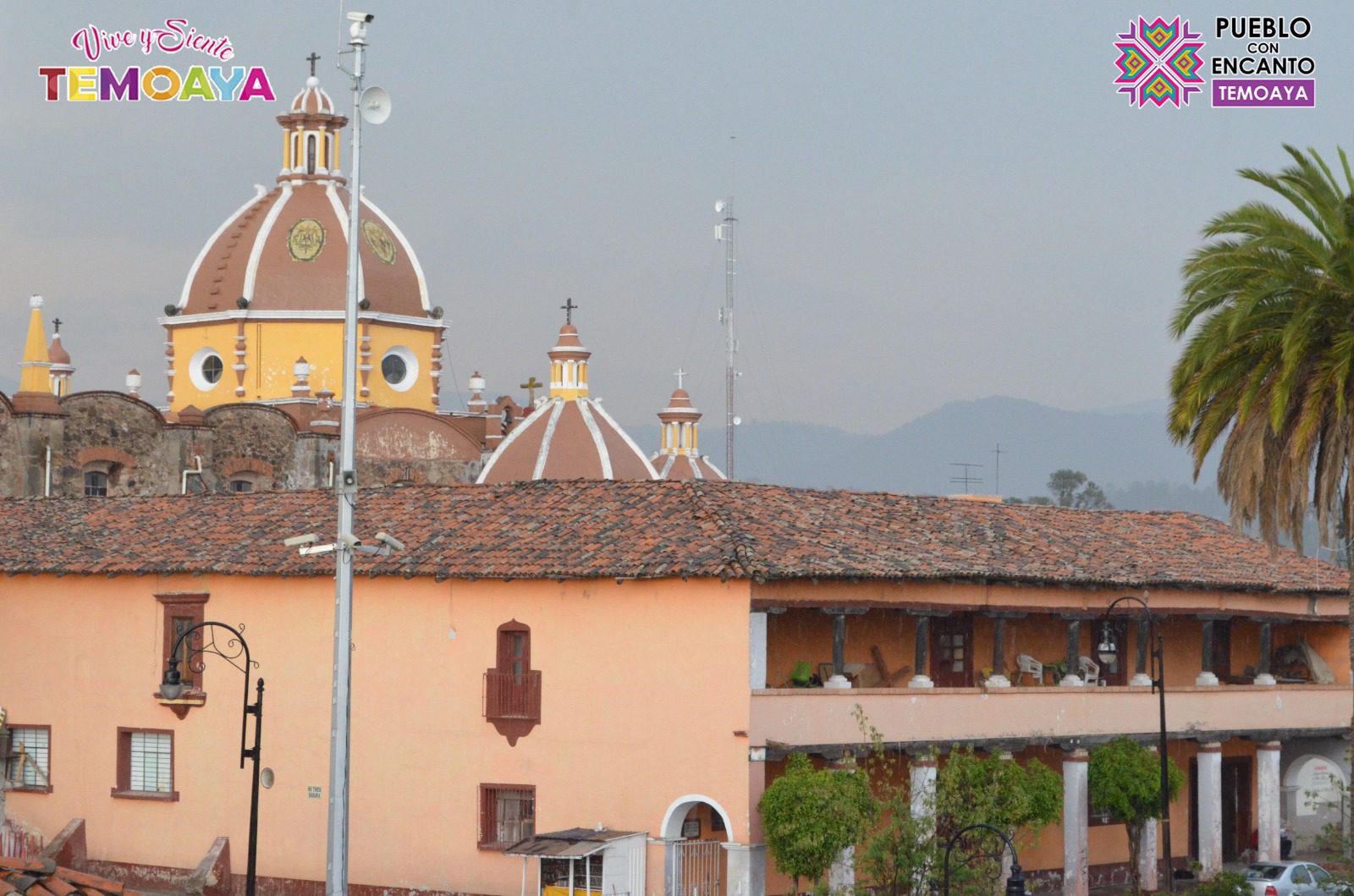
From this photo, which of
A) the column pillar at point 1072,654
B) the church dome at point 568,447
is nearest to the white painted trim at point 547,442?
the church dome at point 568,447

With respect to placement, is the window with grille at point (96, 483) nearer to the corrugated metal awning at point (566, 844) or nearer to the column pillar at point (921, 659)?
the corrugated metal awning at point (566, 844)

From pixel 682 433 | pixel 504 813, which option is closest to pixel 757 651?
pixel 504 813

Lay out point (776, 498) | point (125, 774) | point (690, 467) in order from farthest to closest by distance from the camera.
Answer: point (690, 467) < point (125, 774) < point (776, 498)

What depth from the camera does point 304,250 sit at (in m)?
53.4

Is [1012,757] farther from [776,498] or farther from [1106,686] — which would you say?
[776,498]

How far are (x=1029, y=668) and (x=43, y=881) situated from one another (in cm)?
1669

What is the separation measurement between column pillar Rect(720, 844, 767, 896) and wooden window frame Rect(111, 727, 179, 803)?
32.2ft

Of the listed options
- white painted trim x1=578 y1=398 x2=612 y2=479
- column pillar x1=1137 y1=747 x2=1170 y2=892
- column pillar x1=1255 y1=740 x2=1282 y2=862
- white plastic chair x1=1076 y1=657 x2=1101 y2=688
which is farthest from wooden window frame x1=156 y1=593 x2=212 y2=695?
white painted trim x1=578 y1=398 x2=612 y2=479

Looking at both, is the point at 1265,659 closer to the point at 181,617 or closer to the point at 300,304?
the point at 181,617

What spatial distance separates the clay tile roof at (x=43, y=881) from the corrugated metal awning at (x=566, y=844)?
5447mm

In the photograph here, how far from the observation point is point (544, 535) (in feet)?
98.9

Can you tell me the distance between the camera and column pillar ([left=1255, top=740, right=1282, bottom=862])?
3559cm

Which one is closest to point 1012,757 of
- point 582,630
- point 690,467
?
point 582,630

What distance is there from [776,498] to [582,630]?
4081mm
